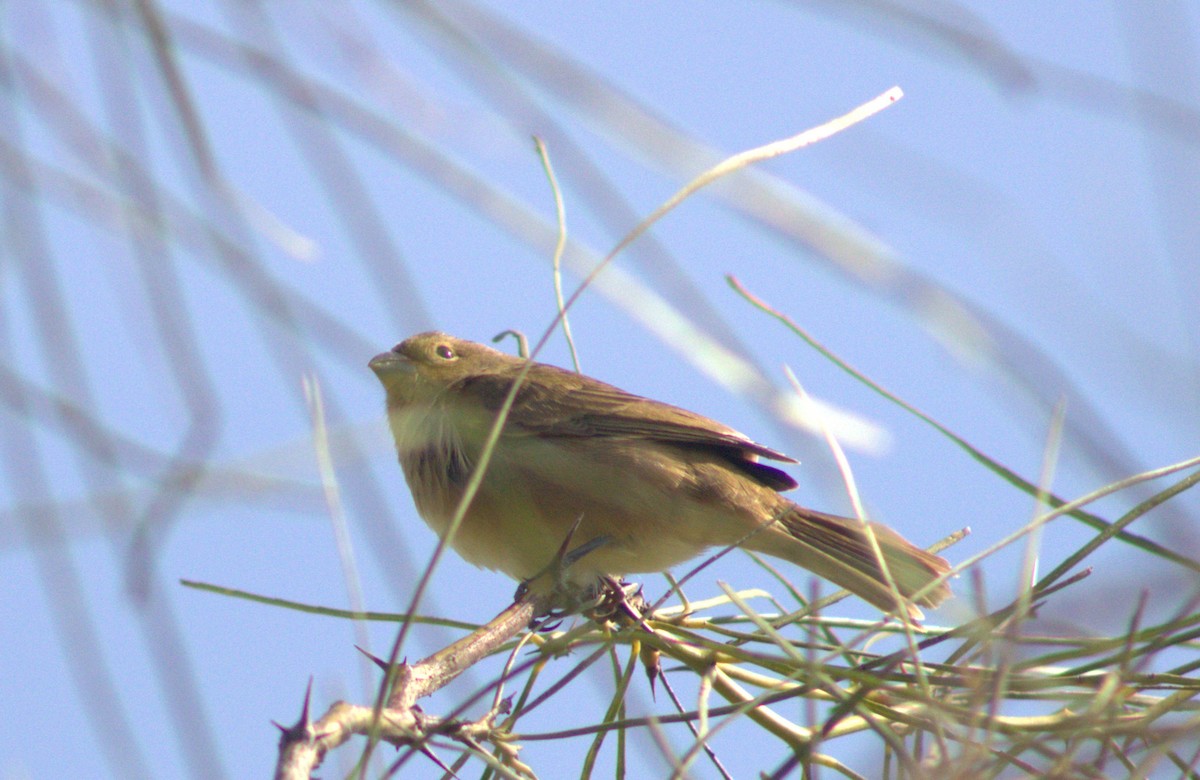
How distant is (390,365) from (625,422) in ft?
4.53

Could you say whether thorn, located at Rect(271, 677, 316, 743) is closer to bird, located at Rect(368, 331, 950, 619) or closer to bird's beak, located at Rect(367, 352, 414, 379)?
bird, located at Rect(368, 331, 950, 619)

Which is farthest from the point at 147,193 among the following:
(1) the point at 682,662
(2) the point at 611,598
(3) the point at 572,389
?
(3) the point at 572,389

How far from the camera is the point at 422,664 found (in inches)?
72.4

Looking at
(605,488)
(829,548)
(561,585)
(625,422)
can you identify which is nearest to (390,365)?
(625,422)

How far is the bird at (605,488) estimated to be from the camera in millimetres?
4043

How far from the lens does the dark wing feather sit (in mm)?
4480

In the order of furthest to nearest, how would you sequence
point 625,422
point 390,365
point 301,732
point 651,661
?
point 390,365 → point 625,422 → point 651,661 → point 301,732

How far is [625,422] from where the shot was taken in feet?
15.0

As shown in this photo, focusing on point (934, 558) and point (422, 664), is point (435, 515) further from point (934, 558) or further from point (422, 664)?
point (422, 664)

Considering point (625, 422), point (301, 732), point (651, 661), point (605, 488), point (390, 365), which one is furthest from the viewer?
point (390, 365)

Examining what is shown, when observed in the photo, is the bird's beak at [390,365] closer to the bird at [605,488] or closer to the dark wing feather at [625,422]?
the bird at [605,488]

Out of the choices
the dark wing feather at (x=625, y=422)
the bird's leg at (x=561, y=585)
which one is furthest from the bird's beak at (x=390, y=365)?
the bird's leg at (x=561, y=585)

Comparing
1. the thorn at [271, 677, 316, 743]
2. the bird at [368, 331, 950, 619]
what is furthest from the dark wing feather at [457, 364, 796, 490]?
the thorn at [271, 677, 316, 743]

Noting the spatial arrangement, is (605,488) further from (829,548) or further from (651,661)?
(651,661)
